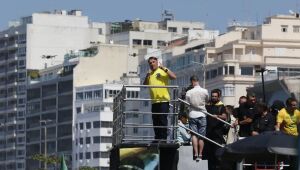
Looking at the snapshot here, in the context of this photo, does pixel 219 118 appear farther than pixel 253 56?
No

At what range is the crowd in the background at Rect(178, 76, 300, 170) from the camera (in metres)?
36.4

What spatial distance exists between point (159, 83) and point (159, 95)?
0.98 ft

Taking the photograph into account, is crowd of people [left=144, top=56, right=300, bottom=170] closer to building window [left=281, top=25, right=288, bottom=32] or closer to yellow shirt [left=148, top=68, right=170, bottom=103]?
yellow shirt [left=148, top=68, right=170, bottom=103]

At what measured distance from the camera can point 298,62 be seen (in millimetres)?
173000

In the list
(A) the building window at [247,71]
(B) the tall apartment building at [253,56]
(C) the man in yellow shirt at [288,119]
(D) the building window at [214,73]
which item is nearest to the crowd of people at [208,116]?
(C) the man in yellow shirt at [288,119]

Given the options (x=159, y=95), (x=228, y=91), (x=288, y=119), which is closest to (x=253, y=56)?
(x=228, y=91)

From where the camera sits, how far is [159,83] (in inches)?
1451

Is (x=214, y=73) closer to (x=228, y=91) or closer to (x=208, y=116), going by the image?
(x=228, y=91)

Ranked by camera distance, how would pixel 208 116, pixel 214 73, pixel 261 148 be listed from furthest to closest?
1. pixel 214 73
2. pixel 208 116
3. pixel 261 148

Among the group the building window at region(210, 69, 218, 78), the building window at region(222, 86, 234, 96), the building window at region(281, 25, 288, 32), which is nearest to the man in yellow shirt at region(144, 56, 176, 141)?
the building window at region(222, 86, 234, 96)

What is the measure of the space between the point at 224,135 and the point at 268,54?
136528mm

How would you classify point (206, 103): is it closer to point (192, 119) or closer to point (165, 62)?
point (192, 119)

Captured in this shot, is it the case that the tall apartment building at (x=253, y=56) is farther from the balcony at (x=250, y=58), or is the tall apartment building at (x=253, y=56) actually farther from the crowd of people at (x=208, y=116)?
the crowd of people at (x=208, y=116)

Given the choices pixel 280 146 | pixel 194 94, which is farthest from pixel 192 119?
pixel 280 146
